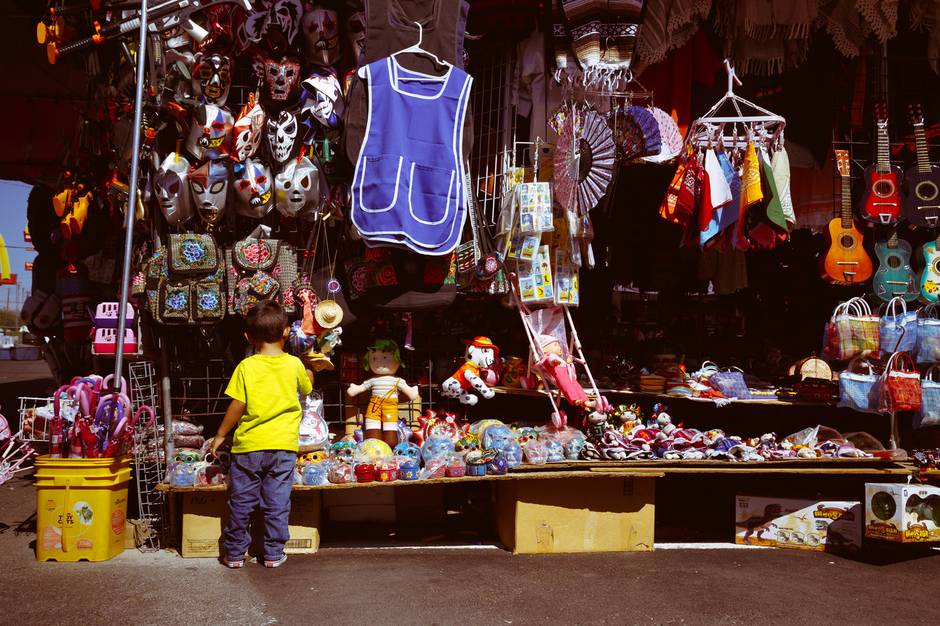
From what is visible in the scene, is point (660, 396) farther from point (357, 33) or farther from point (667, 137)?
point (357, 33)

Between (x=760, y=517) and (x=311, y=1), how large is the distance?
469 centimetres

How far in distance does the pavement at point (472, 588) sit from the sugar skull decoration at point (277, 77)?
300 cm

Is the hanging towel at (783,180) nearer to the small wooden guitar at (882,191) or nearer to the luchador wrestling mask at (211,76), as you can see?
the small wooden guitar at (882,191)

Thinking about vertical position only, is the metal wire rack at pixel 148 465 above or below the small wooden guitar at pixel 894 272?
below

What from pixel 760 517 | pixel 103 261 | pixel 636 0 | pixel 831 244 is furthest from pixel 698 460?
pixel 103 261

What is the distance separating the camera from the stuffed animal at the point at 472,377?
19.0 ft

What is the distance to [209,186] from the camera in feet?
17.3

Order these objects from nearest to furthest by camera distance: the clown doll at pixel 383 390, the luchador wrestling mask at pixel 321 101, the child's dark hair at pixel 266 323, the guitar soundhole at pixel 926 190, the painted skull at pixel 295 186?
the child's dark hair at pixel 266 323, the painted skull at pixel 295 186, the luchador wrestling mask at pixel 321 101, the clown doll at pixel 383 390, the guitar soundhole at pixel 926 190

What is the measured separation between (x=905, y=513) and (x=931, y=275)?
71.8 inches

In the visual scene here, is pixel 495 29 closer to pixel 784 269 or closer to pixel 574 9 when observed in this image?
pixel 574 9

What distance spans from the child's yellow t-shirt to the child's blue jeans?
0.06 meters

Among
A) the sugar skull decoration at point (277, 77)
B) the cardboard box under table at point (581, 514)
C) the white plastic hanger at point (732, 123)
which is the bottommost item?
the cardboard box under table at point (581, 514)

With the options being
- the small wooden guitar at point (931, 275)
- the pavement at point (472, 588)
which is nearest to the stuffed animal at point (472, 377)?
the pavement at point (472, 588)

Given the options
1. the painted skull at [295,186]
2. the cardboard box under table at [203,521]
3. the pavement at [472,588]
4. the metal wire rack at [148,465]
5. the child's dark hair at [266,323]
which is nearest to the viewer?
the pavement at [472,588]
